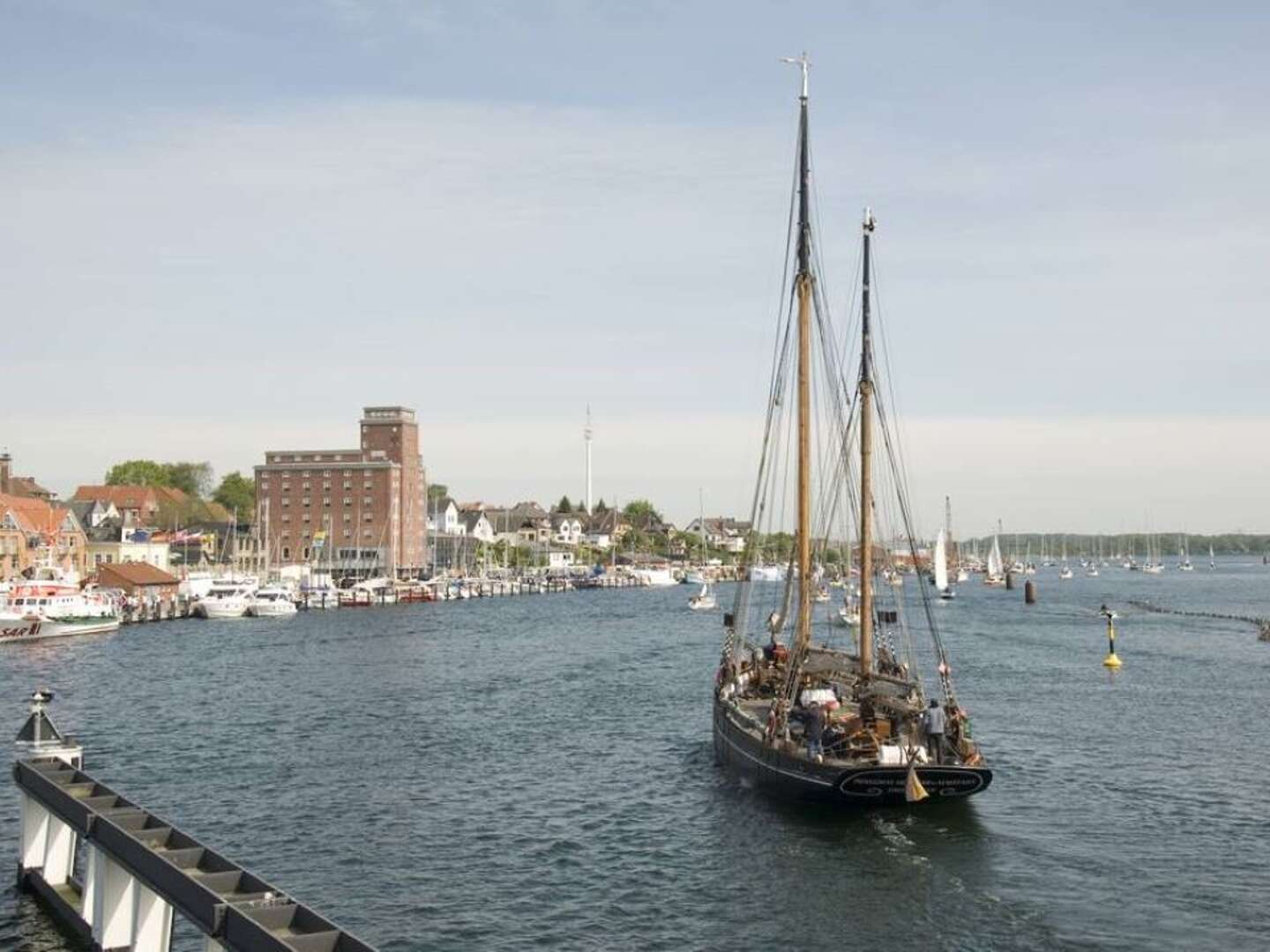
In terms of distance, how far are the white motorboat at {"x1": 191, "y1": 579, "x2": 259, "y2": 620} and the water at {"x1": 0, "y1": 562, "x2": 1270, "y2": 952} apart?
5592 cm

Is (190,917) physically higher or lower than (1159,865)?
higher

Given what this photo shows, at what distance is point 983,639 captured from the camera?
Result: 110m

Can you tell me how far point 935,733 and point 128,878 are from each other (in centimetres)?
2197

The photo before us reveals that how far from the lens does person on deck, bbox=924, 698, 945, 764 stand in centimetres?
3775

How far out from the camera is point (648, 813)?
4056cm

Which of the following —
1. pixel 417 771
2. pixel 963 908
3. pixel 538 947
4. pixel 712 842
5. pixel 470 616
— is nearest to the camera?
pixel 538 947

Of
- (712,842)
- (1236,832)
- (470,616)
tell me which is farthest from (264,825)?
(470,616)

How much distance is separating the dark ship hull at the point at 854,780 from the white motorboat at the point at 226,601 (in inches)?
4285

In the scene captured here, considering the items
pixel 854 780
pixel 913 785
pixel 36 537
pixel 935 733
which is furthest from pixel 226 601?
pixel 913 785

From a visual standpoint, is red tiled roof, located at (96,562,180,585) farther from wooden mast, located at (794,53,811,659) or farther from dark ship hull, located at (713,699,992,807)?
dark ship hull, located at (713,699,992,807)

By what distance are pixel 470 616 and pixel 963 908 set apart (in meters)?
119

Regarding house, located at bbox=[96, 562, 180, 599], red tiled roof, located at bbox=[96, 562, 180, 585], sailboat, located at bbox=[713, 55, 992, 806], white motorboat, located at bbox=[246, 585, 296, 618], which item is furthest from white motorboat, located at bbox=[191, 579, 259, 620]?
sailboat, located at bbox=[713, 55, 992, 806]

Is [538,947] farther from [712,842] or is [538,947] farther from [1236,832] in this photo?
[1236,832]

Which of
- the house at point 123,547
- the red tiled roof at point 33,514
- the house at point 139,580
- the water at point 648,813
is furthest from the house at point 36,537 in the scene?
the water at point 648,813
